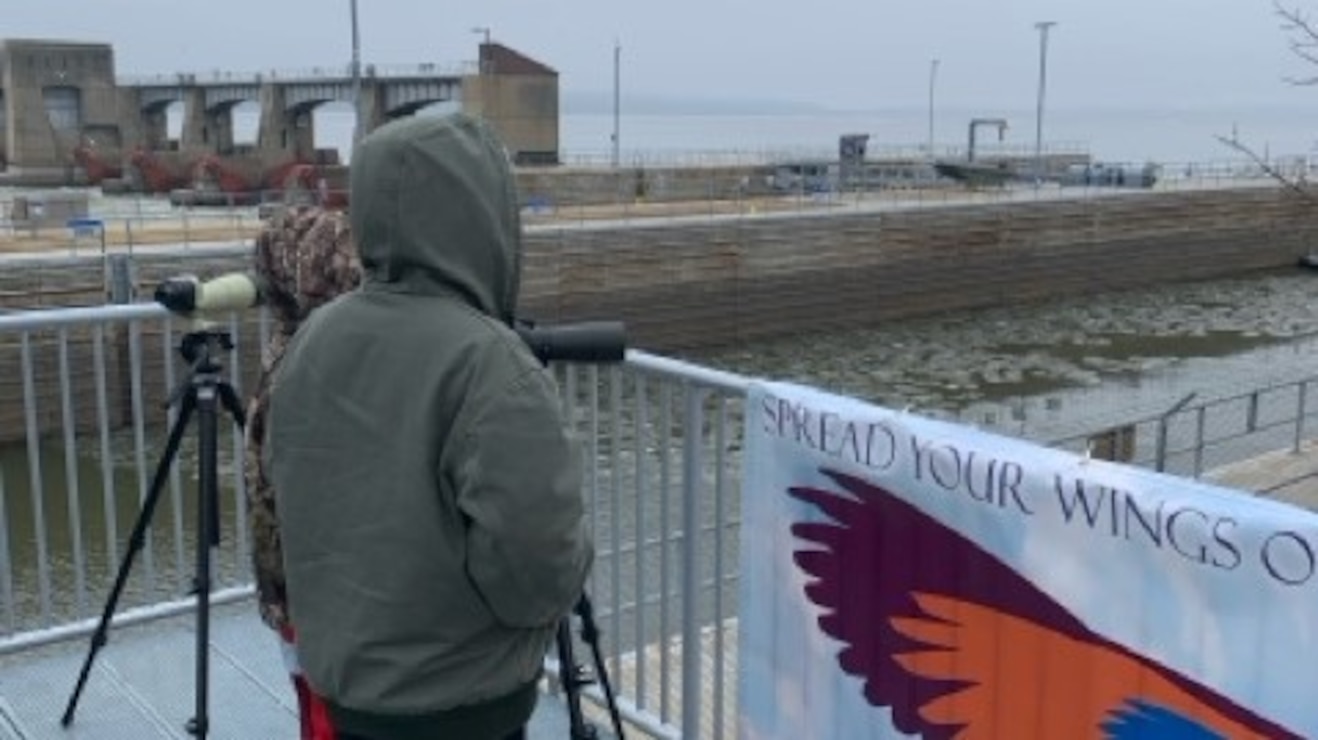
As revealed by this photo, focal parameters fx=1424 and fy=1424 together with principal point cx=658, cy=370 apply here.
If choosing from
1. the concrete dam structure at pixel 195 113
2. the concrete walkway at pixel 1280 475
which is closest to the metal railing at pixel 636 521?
the concrete walkway at pixel 1280 475

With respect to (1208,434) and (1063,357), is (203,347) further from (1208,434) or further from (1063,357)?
(1063,357)

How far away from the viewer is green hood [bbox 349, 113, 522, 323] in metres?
2.14

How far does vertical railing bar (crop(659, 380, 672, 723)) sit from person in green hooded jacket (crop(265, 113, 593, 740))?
1590 mm

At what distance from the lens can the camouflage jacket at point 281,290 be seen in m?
3.08

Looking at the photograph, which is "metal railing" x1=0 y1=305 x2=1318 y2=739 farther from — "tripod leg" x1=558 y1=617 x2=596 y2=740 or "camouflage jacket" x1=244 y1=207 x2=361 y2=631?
"camouflage jacket" x1=244 y1=207 x2=361 y2=631

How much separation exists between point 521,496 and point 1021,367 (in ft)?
96.0

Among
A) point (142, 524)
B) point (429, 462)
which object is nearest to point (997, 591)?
point (429, 462)

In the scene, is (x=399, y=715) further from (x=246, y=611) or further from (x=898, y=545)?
(x=246, y=611)

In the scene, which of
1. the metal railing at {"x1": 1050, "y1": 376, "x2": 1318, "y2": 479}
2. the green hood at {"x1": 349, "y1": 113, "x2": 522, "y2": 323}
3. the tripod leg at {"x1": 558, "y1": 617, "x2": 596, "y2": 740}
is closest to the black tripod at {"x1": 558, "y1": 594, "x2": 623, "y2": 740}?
the tripod leg at {"x1": 558, "y1": 617, "x2": 596, "y2": 740}

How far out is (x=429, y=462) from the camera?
7.09ft

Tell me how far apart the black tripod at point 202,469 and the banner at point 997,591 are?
4.68 feet

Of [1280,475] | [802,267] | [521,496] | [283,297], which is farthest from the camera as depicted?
[802,267]

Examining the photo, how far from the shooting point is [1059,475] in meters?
2.63

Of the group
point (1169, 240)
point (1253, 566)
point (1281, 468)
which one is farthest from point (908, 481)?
point (1169, 240)
